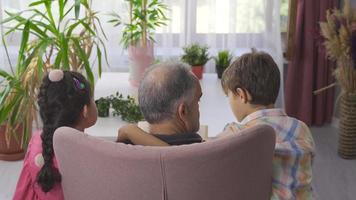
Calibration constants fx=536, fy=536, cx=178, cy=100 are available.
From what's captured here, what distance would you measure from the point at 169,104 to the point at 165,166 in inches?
9.8

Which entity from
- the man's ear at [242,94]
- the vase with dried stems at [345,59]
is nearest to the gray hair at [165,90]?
the man's ear at [242,94]

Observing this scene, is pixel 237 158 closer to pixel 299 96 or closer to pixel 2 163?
pixel 2 163

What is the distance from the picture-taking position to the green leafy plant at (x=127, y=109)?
2477mm

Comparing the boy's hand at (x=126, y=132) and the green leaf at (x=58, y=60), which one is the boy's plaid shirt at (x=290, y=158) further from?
the green leaf at (x=58, y=60)

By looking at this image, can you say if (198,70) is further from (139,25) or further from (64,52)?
(64,52)

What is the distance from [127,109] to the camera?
2506 millimetres

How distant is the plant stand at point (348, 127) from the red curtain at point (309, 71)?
17.0 inches

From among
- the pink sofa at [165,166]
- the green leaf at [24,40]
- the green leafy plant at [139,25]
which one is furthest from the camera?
the green leafy plant at [139,25]

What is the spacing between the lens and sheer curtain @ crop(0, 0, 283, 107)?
3.81 meters

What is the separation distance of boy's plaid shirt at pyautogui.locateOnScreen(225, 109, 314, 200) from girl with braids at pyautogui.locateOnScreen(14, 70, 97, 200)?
479 mm

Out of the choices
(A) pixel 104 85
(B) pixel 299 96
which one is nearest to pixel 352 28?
(B) pixel 299 96

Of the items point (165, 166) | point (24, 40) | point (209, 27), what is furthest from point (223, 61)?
point (165, 166)

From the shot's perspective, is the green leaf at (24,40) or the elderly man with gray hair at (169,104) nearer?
the elderly man with gray hair at (169,104)

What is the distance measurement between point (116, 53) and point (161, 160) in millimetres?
2757
